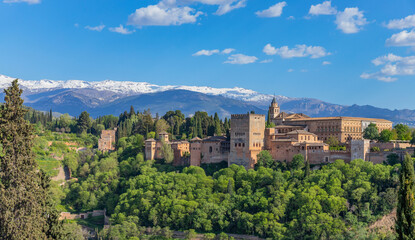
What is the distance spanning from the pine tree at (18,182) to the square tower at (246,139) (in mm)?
40828

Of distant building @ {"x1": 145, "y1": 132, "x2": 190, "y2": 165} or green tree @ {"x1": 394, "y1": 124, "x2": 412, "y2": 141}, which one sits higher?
green tree @ {"x1": 394, "y1": 124, "x2": 412, "y2": 141}

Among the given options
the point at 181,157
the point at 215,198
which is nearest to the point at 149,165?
the point at 181,157

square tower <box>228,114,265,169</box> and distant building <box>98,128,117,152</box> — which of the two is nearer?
square tower <box>228,114,265,169</box>

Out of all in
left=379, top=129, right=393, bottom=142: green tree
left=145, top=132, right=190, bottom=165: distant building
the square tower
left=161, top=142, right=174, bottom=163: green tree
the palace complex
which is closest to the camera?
the palace complex

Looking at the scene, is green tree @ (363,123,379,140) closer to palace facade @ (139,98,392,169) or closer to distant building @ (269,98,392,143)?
distant building @ (269,98,392,143)

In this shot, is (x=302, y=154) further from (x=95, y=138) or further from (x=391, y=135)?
(x=95, y=138)

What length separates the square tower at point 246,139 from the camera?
5603 cm

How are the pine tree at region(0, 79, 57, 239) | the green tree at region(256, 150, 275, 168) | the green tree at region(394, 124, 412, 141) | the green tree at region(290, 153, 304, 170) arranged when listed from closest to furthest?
the pine tree at region(0, 79, 57, 239), the green tree at region(290, 153, 304, 170), the green tree at region(256, 150, 275, 168), the green tree at region(394, 124, 412, 141)

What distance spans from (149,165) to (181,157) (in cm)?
468

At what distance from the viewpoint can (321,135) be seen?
64312 mm

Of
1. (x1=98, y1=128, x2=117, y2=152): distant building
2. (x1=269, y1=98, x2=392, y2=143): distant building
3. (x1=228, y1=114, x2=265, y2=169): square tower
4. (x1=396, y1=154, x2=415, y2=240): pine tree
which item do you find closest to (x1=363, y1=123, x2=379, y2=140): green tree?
(x1=269, y1=98, x2=392, y2=143): distant building

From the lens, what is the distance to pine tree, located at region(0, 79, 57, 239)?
A: 15516mm

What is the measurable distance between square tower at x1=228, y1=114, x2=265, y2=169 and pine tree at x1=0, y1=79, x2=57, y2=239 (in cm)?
4083

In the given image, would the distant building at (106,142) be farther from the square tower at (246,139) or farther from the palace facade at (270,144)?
the square tower at (246,139)
